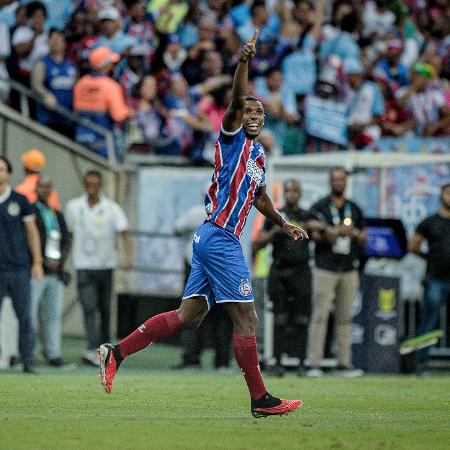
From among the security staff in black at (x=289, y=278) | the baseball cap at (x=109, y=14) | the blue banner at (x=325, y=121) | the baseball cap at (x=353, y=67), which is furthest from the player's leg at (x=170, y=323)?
the baseball cap at (x=353, y=67)

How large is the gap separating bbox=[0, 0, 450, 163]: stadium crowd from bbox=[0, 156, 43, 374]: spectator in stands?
4.16 meters

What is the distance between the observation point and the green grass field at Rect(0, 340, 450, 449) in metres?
7.86

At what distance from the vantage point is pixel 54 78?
19.6m

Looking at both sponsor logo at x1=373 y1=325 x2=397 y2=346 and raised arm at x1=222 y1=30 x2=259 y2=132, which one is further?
sponsor logo at x1=373 y1=325 x2=397 y2=346

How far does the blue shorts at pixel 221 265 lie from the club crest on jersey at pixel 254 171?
18.6 inches

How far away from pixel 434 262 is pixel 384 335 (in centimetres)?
131

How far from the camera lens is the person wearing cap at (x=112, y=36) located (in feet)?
67.4

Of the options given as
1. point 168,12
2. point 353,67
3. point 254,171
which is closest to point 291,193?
point 254,171

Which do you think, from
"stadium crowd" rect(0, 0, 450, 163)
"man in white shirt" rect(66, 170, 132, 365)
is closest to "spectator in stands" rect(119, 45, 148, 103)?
"stadium crowd" rect(0, 0, 450, 163)

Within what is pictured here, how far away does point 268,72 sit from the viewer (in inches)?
860

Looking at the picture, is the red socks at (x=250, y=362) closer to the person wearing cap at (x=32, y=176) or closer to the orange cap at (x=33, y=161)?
the person wearing cap at (x=32, y=176)

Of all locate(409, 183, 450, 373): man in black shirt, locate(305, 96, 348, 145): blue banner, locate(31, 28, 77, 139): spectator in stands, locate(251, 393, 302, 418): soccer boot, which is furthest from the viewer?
locate(305, 96, 348, 145): blue banner

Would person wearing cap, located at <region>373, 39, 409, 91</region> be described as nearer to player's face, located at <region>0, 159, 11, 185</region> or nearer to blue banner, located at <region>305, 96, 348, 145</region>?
blue banner, located at <region>305, 96, 348, 145</region>

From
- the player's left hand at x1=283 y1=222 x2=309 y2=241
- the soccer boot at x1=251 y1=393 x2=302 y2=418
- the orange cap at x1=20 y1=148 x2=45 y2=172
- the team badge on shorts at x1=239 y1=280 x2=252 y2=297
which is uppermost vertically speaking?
the orange cap at x1=20 y1=148 x2=45 y2=172
